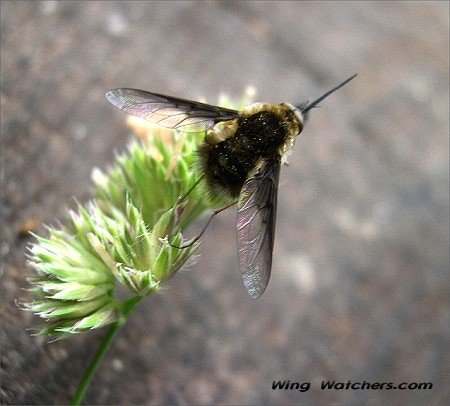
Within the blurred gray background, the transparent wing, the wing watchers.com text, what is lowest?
the wing watchers.com text

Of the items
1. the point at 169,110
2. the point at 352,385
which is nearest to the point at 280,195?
the point at 352,385

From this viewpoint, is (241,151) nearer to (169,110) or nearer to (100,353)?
(169,110)

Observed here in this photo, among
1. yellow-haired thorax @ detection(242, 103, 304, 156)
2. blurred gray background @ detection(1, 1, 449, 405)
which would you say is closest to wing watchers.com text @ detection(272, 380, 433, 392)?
blurred gray background @ detection(1, 1, 449, 405)

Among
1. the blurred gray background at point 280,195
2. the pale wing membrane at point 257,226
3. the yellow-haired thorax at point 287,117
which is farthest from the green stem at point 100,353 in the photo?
the yellow-haired thorax at point 287,117

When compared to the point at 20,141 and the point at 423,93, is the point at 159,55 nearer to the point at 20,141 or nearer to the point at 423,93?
the point at 20,141

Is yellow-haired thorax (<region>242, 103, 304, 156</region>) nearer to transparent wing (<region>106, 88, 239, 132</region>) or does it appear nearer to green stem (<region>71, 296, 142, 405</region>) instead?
transparent wing (<region>106, 88, 239, 132</region>)

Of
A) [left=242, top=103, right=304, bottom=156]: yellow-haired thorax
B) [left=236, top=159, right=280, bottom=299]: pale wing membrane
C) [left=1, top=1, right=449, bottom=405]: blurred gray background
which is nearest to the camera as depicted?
[left=236, top=159, right=280, bottom=299]: pale wing membrane

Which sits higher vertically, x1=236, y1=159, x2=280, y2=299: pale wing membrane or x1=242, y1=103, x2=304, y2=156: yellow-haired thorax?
x1=242, y1=103, x2=304, y2=156: yellow-haired thorax
